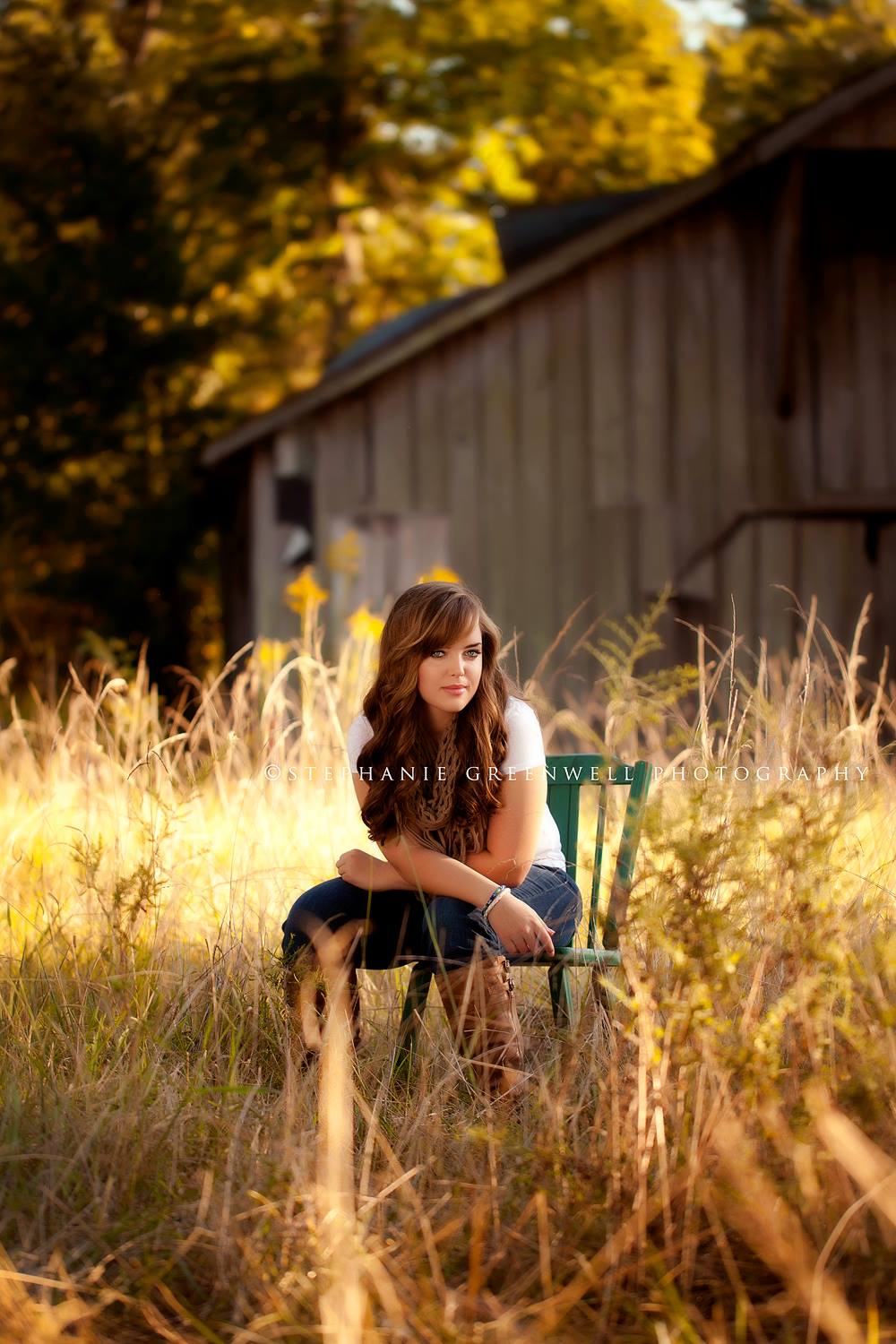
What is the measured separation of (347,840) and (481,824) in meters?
1.49

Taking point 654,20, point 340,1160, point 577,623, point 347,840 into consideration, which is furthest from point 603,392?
point 654,20

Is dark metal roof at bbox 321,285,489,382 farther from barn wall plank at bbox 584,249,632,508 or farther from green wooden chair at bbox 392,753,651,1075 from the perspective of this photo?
green wooden chair at bbox 392,753,651,1075

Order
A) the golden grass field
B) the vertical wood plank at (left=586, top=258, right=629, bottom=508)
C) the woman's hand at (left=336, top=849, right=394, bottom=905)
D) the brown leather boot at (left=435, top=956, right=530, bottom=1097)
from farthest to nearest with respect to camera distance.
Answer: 1. the vertical wood plank at (left=586, top=258, right=629, bottom=508)
2. the woman's hand at (left=336, top=849, right=394, bottom=905)
3. the brown leather boot at (left=435, top=956, right=530, bottom=1097)
4. the golden grass field

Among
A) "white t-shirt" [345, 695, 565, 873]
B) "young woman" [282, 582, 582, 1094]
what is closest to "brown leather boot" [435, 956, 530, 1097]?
"young woman" [282, 582, 582, 1094]

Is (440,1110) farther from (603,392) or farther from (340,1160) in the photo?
(603,392)

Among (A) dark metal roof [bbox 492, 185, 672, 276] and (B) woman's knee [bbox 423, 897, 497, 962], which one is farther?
(A) dark metal roof [bbox 492, 185, 672, 276]

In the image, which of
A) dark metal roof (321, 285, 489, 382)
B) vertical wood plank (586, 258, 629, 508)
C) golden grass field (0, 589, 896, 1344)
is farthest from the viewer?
vertical wood plank (586, 258, 629, 508)

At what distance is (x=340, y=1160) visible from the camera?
2.48 metres

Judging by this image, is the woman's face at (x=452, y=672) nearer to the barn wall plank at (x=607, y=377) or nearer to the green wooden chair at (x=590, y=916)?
the green wooden chair at (x=590, y=916)

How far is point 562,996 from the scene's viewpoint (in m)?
3.29

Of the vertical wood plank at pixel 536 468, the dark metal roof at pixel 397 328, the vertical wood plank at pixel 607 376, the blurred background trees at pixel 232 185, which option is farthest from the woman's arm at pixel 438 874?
the blurred background trees at pixel 232 185

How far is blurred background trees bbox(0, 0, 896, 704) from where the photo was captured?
575 inches

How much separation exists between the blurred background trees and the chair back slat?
33.1 feet

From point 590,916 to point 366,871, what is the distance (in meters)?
0.67
